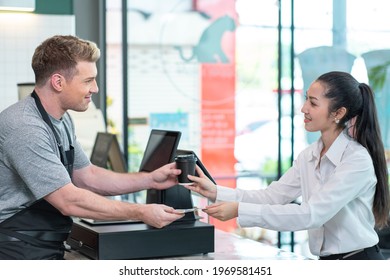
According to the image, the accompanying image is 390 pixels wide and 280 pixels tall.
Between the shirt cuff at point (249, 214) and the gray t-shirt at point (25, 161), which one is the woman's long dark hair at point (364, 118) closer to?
the shirt cuff at point (249, 214)

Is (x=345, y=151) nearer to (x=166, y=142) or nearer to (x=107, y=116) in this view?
(x=166, y=142)

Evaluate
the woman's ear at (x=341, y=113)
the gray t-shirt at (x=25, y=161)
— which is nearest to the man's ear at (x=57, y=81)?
the gray t-shirt at (x=25, y=161)

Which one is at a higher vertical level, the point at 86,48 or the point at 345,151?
the point at 86,48

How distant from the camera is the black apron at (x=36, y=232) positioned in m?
2.49

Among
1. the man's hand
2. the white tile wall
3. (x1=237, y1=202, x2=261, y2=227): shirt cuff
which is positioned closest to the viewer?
the man's hand

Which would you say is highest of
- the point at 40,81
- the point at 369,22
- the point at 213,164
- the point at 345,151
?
the point at 369,22

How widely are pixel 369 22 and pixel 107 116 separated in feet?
9.66

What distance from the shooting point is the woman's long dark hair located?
2725mm

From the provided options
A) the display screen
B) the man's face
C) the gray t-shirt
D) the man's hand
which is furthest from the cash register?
the man's face

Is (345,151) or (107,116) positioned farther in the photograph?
(107,116)

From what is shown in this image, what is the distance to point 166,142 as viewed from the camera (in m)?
3.03

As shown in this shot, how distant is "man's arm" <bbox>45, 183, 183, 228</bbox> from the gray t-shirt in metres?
0.04

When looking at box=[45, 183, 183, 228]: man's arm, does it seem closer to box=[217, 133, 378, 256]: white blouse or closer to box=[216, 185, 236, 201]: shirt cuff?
box=[217, 133, 378, 256]: white blouse
